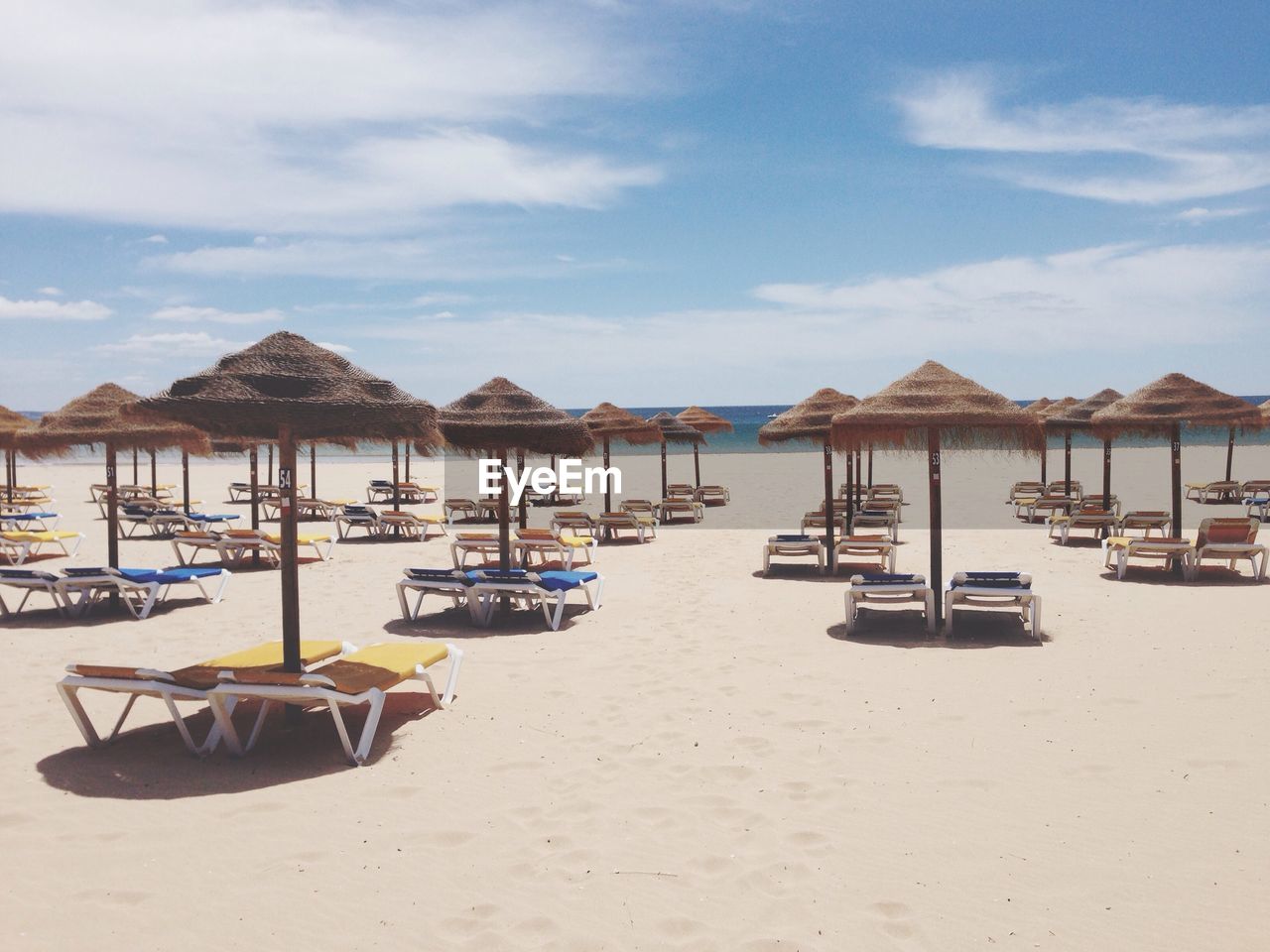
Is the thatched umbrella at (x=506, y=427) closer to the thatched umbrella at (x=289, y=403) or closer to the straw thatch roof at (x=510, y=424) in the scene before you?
the straw thatch roof at (x=510, y=424)

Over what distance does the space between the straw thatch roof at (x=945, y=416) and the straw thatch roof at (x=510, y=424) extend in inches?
104

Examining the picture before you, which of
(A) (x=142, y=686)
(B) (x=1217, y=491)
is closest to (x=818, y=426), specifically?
(A) (x=142, y=686)

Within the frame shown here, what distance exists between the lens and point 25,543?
13594 millimetres

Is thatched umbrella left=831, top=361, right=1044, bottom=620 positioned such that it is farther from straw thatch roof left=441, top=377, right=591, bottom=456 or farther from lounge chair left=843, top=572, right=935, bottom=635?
straw thatch roof left=441, top=377, right=591, bottom=456

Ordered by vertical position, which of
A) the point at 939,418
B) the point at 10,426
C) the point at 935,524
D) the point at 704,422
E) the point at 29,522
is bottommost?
the point at 29,522

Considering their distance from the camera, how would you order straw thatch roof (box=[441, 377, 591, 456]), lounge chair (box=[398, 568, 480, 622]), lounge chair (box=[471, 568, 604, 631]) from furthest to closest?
straw thatch roof (box=[441, 377, 591, 456]) < lounge chair (box=[398, 568, 480, 622]) < lounge chair (box=[471, 568, 604, 631])

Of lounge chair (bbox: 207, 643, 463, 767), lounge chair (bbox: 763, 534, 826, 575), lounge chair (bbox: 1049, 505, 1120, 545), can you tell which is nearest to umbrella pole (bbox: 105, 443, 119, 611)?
lounge chair (bbox: 207, 643, 463, 767)

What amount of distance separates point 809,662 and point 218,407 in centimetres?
450

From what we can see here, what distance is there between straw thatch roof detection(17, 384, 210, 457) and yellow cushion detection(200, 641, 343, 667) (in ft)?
11.5

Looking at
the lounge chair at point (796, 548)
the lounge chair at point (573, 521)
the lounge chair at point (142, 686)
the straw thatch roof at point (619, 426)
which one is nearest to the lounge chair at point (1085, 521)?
the lounge chair at point (796, 548)

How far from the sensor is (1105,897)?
3.53 m

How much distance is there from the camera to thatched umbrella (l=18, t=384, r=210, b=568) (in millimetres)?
9250

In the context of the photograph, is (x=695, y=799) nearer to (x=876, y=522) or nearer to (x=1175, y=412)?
(x=1175, y=412)

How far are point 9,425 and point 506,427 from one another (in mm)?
10791
